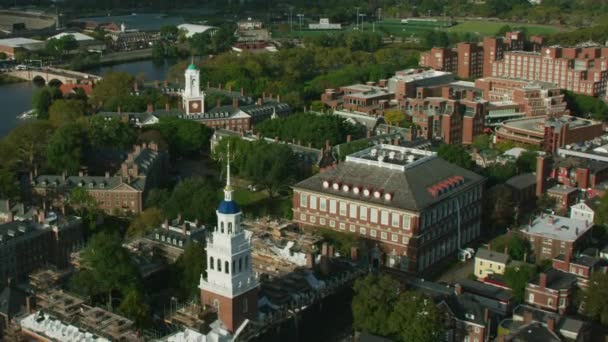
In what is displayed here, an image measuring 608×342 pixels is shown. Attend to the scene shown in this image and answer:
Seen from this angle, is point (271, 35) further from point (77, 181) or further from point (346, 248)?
point (346, 248)

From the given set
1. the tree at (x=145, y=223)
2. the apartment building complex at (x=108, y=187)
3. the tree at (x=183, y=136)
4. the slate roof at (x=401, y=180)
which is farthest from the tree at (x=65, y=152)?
the slate roof at (x=401, y=180)

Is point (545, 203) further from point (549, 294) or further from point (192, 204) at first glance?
point (192, 204)

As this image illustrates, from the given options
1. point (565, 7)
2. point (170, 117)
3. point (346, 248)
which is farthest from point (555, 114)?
point (565, 7)

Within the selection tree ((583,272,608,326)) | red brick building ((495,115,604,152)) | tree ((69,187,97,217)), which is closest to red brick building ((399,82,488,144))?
red brick building ((495,115,604,152))

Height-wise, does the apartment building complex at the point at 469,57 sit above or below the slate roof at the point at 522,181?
above

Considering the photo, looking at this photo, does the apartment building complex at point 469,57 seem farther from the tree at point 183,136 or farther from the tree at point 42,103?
the tree at point 42,103

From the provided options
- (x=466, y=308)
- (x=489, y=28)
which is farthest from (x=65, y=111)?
(x=489, y=28)
